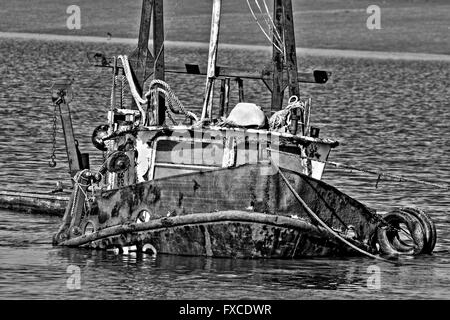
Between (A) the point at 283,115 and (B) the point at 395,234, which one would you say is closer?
(A) the point at 283,115

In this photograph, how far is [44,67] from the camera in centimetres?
8869

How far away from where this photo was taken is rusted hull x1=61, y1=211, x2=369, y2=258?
26.2 meters

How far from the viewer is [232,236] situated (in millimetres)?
26453

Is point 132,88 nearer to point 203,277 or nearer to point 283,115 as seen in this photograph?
point 283,115

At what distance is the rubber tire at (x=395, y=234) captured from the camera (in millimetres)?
28344

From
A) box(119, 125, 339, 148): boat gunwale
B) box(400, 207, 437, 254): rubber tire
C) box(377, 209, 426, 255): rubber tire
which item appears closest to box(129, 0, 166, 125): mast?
box(119, 125, 339, 148): boat gunwale
